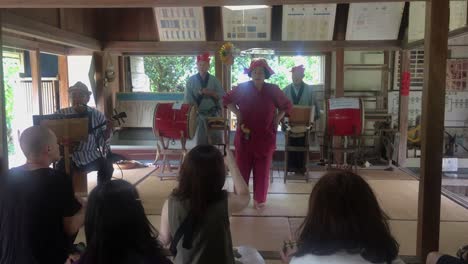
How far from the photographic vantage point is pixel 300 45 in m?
6.45

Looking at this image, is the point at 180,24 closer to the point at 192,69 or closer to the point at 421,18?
the point at 192,69

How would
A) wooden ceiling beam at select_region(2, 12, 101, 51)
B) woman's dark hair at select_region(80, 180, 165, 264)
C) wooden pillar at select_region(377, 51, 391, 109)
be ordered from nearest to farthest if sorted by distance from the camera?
woman's dark hair at select_region(80, 180, 165, 264) → wooden ceiling beam at select_region(2, 12, 101, 51) → wooden pillar at select_region(377, 51, 391, 109)

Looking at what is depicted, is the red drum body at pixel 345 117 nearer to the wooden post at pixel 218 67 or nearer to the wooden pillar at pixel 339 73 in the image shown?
the wooden pillar at pixel 339 73

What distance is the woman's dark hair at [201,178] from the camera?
1.56 m

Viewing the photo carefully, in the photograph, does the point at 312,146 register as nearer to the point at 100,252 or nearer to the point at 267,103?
the point at 267,103

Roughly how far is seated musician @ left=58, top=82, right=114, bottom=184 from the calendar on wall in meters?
5.35

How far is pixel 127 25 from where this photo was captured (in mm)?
6762

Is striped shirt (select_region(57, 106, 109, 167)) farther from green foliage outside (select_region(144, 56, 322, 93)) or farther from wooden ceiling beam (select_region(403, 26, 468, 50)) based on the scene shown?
wooden ceiling beam (select_region(403, 26, 468, 50))

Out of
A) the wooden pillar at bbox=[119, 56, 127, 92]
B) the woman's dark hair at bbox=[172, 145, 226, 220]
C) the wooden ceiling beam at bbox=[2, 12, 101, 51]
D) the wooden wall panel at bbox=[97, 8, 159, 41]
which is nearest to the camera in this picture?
the woman's dark hair at bbox=[172, 145, 226, 220]

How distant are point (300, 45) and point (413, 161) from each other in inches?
96.1

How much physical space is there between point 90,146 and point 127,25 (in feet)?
10.2

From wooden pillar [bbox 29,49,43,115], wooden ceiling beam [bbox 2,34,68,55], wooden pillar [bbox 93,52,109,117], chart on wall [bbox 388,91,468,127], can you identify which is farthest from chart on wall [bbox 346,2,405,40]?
wooden pillar [bbox 29,49,43,115]

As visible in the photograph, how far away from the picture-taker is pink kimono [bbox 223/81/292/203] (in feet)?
13.6

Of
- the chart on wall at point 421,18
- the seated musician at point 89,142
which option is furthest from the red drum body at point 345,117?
the seated musician at point 89,142
